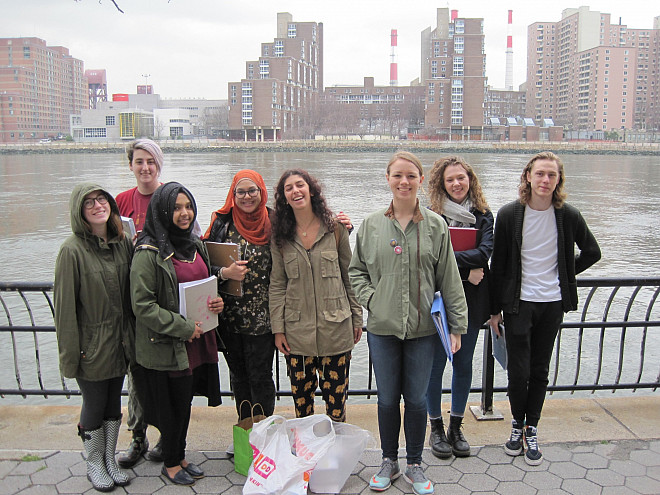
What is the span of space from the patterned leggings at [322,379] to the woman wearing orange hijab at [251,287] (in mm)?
172

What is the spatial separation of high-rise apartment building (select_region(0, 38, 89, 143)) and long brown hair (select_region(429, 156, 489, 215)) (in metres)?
137

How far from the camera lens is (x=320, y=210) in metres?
3.36

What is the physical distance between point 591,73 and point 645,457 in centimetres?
13672

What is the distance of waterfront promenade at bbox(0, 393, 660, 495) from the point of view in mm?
3176

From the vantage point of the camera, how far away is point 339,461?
3154 millimetres

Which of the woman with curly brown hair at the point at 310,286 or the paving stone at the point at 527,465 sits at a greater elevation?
the woman with curly brown hair at the point at 310,286

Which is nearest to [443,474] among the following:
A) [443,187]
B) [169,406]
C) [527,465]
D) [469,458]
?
[469,458]

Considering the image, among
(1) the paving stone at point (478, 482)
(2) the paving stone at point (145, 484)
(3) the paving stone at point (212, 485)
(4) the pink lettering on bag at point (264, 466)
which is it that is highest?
(4) the pink lettering on bag at point (264, 466)

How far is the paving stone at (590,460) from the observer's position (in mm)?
3371

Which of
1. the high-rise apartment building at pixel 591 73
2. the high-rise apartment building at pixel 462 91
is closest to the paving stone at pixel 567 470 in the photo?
the high-rise apartment building at pixel 462 91

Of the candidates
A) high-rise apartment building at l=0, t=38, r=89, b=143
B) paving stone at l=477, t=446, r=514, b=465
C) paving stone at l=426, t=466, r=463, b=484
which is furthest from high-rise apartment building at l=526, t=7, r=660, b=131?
paving stone at l=426, t=466, r=463, b=484

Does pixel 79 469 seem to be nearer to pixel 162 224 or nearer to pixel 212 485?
pixel 212 485

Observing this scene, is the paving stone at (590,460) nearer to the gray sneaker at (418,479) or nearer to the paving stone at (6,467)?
Answer: the gray sneaker at (418,479)

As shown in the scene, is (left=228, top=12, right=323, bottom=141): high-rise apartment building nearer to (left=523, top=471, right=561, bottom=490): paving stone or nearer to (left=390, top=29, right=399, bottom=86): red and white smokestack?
(left=390, top=29, right=399, bottom=86): red and white smokestack
